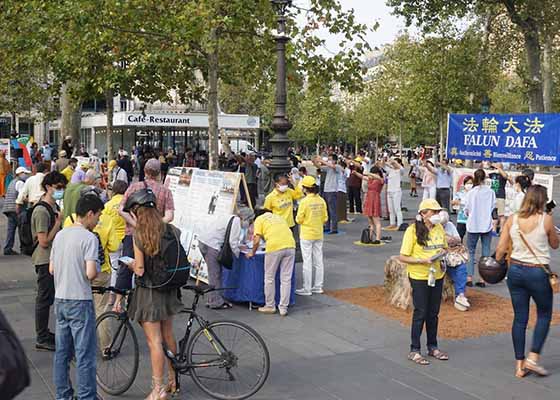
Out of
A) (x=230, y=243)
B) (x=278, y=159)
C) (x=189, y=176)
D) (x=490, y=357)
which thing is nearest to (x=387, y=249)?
(x=278, y=159)

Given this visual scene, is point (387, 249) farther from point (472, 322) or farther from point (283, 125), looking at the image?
point (472, 322)

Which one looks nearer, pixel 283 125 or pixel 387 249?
pixel 283 125

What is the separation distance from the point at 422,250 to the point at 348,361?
1.32 meters

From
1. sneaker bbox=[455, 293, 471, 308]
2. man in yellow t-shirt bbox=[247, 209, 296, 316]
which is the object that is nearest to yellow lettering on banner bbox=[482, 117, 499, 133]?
sneaker bbox=[455, 293, 471, 308]

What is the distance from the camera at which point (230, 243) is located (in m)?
8.68

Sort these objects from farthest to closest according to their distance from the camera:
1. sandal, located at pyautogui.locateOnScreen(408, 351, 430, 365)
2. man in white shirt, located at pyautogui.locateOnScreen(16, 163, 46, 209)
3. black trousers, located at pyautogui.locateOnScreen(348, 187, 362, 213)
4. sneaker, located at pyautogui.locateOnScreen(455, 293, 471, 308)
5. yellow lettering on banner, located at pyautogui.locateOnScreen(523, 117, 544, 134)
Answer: black trousers, located at pyautogui.locateOnScreen(348, 187, 362, 213) → yellow lettering on banner, located at pyautogui.locateOnScreen(523, 117, 544, 134) → man in white shirt, located at pyautogui.locateOnScreen(16, 163, 46, 209) → sneaker, located at pyautogui.locateOnScreen(455, 293, 471, 308) → sandal, located at pyautogui.locateOnScreen(408, 351, 430, 365)

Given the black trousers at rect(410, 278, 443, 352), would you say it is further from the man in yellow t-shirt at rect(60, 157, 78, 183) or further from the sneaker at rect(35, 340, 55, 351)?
the man in yellow t-shirt at rect(60, 157, 78, 183)

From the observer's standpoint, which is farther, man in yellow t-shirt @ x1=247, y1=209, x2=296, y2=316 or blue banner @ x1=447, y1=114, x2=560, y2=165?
blue banner @ x1=447, y1=114, x2=560, y2=165

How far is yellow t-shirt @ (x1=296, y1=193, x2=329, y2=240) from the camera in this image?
31.8ft

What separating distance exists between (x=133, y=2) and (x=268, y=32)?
10.3 ft

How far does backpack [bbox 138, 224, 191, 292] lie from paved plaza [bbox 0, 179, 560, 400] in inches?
43.7

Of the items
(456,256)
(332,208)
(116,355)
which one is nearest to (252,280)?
(456,256)

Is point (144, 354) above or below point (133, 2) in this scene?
below

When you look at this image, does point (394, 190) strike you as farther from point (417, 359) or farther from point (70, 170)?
point (417, 359)
